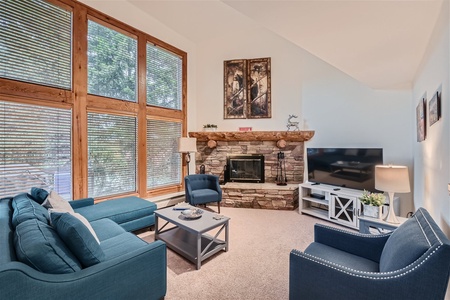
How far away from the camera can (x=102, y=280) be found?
4.65 ft

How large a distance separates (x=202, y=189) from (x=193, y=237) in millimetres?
1564

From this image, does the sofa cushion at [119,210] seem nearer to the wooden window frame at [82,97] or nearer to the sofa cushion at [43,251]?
the wooden window frame at [82,97]

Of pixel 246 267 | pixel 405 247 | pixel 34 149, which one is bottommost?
pixel 246 267

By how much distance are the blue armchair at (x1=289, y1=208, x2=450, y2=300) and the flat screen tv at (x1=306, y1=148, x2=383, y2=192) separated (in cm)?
212

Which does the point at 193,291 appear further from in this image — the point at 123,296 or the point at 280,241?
the point at 280,241

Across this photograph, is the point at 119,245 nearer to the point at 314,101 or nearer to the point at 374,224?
the point at 374,224

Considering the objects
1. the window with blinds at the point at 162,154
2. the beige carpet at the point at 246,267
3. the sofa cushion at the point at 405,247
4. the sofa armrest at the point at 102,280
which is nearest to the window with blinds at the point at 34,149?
the window with blinds at the point at 162,154

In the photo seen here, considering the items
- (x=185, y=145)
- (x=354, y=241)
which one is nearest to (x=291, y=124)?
(x=185, y=145)

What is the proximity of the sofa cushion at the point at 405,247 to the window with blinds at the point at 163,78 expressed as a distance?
4338 mm

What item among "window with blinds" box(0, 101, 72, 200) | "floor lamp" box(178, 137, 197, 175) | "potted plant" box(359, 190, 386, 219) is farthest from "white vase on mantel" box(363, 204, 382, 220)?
"window with blinds" box(0, 101, 72, 200)

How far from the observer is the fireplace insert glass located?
5156 mm

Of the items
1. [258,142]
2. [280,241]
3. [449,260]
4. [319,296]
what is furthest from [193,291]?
[258,142]

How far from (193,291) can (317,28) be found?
2.64 meters

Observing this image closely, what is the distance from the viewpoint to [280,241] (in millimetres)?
3037
